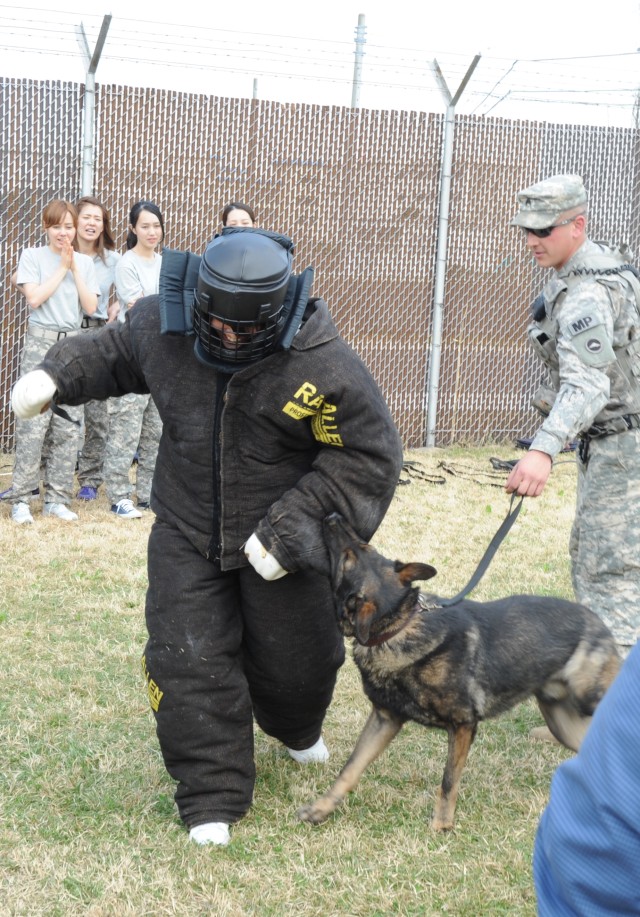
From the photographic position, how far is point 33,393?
3.39 meters

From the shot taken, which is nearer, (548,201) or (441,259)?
(548,201)

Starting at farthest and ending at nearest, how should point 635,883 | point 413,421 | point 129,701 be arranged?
point 413,421 < point 129,701 < point 635,883

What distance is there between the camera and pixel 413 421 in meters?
11.7

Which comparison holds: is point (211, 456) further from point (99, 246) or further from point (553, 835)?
point (99, 246)

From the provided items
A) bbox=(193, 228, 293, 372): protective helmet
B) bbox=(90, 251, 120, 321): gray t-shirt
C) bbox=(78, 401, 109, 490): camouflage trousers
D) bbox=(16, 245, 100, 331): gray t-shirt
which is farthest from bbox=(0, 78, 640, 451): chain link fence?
bbox=(193, 228, 293, 372): protective helmet

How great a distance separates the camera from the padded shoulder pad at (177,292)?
329cm

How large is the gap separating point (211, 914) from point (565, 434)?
2.00 m

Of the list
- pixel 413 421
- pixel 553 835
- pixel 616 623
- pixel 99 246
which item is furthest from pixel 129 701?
pixel 413 421

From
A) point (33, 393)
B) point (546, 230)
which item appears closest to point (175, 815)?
point (33, 393)

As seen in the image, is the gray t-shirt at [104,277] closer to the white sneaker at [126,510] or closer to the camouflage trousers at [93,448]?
the camouflage trousers at [93,448]

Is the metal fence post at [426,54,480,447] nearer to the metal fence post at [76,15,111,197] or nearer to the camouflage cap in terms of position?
the metal fence post at [76,15,111,197]

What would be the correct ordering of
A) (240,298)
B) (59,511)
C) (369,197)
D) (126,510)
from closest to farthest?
(240,298), (59,511), (126,510), (369,197)

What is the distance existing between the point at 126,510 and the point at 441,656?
492 centimetres

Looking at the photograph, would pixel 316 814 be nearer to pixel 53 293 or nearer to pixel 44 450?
pixel 44 450
